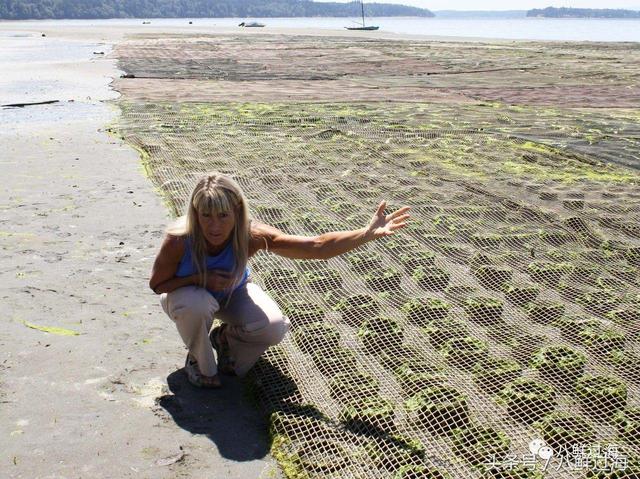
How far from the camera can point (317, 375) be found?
3734 millimetres

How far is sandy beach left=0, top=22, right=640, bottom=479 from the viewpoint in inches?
128

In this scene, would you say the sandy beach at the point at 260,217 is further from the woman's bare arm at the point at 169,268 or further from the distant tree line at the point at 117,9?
the distant tree line at the point at 117,9

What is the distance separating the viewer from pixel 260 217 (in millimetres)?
6316

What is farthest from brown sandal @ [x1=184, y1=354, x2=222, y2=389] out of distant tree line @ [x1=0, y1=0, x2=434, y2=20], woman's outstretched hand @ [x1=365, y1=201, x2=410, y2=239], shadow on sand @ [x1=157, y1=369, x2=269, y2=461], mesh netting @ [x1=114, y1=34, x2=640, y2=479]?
distant tree line @ [x1=0, y1=0, x2=434, y2=20]

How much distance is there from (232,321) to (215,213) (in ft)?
1.89

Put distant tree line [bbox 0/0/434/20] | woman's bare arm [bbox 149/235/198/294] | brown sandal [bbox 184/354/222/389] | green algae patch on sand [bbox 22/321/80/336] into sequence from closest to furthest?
woman's bare arm [bbox 149/235/198/294] → brown sandal [bbox 184/354/222/389] → green algae patch on sand [bbox 22/321/80/336] → distant tree line [bbox 0/0/434/20]

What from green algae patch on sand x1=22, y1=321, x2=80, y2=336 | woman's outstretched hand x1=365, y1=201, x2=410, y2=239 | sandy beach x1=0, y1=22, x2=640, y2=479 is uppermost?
woman's outstretched hand x1=365, y1=201, x2=410, y2=239

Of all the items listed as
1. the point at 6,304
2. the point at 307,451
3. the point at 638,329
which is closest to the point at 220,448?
the point at 307,451

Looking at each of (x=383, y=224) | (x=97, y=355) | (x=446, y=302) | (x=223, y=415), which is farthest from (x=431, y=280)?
(x=97, y=355)

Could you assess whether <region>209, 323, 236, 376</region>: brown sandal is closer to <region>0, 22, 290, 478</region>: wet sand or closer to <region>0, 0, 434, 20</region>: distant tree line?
<region>0, 22, 290, 478</region>: wet sand

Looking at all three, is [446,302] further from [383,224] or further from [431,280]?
[383,224]

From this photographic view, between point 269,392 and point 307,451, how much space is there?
1.67ft

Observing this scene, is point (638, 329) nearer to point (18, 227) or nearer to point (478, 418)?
point (478, 418)

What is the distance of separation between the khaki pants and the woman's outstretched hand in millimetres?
577
